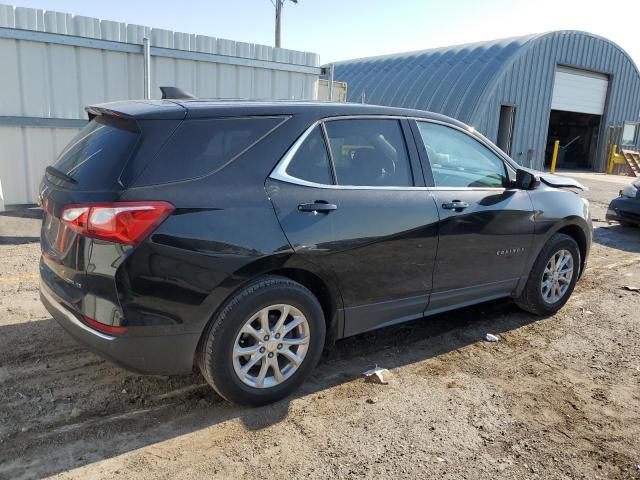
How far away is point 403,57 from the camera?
25750 mm

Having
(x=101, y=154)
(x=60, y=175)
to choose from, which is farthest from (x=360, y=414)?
(x=60, y=175)

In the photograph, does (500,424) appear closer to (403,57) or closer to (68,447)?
(68,447)

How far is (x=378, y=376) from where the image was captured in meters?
3.70

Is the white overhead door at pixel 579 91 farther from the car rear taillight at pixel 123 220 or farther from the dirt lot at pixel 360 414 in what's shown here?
the car rear taillight at pixel 123 220

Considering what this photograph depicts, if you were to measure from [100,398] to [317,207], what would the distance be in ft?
5.87

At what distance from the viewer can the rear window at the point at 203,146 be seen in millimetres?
2875

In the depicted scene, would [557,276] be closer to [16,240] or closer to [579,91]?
[16,240]

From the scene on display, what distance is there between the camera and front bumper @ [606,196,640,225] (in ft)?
30.6

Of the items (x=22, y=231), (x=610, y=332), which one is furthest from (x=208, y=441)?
(x=22, y=231)

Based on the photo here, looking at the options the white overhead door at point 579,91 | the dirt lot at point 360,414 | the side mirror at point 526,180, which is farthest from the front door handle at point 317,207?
the white overhead door at point 579,91

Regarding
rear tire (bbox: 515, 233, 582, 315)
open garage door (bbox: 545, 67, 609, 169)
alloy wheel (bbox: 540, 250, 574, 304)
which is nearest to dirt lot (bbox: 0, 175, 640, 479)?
rear tire (bbox: 515, 233, 582, 315)

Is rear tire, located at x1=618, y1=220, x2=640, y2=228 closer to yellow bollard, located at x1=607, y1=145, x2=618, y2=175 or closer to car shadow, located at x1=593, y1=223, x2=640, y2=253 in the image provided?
car shadow, located at x1=593, y1=223, x2=640, y2=253

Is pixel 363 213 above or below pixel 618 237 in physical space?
above

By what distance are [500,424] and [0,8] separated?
8.34 metres
